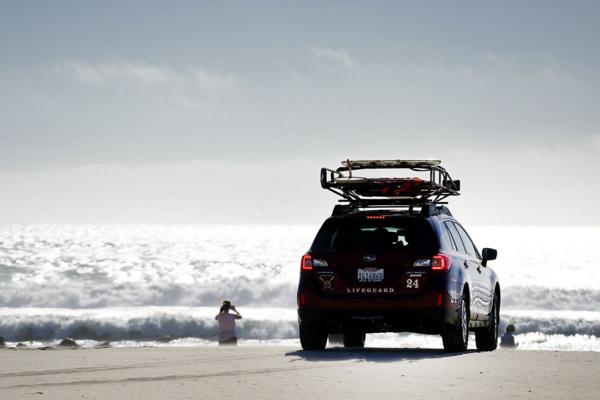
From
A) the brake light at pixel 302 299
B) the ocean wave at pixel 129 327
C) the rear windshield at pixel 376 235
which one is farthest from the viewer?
the ocean wave at pixel 129 327

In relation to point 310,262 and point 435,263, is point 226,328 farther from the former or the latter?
point 435,263

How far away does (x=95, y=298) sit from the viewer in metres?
54.5

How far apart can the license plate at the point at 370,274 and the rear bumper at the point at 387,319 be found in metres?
0.37

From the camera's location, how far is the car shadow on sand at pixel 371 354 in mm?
13516

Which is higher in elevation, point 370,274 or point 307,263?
point 307,263

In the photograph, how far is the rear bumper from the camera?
14.2 metres

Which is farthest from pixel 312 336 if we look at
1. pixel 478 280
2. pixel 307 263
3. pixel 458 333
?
pixel 478 280

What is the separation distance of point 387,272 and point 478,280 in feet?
7.88

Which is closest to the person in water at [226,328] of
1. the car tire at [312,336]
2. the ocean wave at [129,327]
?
the car tire at [312,336]

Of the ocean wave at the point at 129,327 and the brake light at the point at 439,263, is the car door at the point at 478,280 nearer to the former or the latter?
the brake light at the point at 439,263

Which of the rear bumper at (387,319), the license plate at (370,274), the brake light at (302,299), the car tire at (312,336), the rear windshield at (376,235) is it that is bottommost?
the car tire at (312,336)

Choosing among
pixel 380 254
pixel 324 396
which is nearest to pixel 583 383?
pixel 324 396

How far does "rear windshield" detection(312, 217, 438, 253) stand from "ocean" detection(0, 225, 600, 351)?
53.1 ft

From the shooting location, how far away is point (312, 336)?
49.2 feet
